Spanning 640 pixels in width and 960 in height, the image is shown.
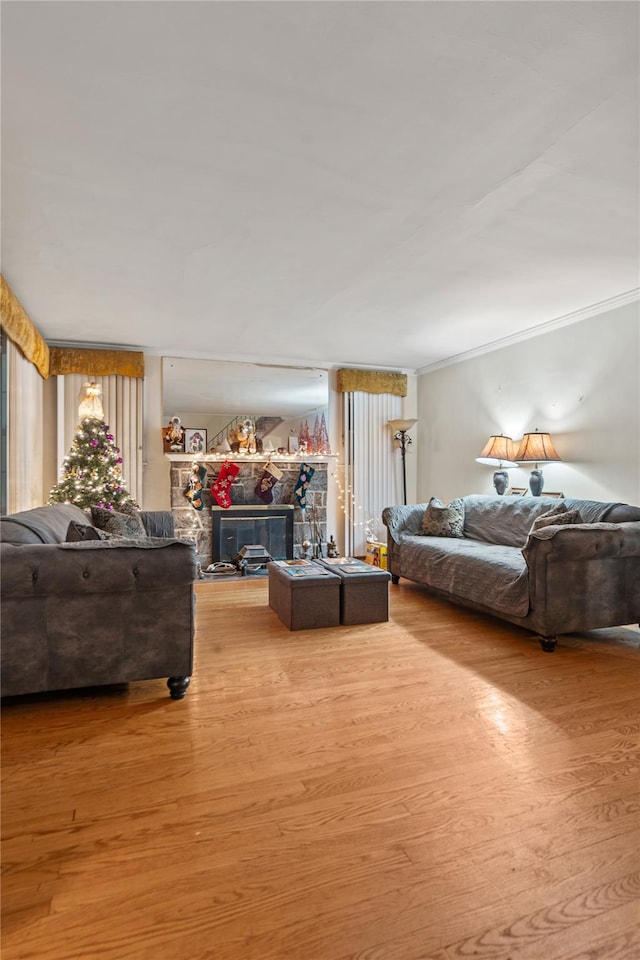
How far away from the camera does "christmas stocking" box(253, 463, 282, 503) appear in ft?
20.4

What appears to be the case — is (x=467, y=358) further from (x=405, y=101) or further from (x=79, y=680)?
(x=79, y=680)

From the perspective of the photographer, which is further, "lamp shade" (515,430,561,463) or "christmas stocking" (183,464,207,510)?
Answer: "christmas stocking" (183,464,207,510)

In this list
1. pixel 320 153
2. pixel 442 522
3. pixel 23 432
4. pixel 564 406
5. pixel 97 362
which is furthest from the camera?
pixel 97 362

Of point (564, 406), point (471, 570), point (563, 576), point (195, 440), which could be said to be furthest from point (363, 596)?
point (195, 440)

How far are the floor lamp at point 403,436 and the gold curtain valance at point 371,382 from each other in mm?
443

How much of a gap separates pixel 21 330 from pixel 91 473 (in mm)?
1428

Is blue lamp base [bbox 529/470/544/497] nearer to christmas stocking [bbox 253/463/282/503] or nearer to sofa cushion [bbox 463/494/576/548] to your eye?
sofa cushion [bbox 463/494/576/548]

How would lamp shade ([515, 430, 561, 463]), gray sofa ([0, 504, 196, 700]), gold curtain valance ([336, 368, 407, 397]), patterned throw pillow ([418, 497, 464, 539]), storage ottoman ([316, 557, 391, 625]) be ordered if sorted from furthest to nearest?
1. gold curtain valance ([336, 368, 407, 397])
2. patterned throw pillow ([418, 497, 464, 539])
3. lamp shade ([515, 430, 561, 463])
4. storage ottoman ([316, 557, 391, 625])
5. gray sofa ([0, 504, 196, 700])

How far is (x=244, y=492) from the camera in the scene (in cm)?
Answer: 622

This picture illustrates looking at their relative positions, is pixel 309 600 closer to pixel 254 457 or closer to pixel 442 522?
pixel 442 522

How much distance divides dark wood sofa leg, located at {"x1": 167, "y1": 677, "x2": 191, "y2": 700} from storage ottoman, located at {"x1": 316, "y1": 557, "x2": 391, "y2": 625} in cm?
143

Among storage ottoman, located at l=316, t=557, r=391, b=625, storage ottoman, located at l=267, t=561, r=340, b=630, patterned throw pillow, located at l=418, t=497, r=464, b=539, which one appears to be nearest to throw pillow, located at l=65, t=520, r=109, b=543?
storage ottoman, located at l=267, t=561, r=340, b=630

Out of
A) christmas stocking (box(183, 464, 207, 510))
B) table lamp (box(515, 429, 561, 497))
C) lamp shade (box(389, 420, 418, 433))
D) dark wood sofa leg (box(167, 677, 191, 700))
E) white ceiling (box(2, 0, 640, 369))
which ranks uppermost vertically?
white ceiling (box(2, 0, 640, 369))

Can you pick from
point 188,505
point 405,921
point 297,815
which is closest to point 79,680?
point 297,815
